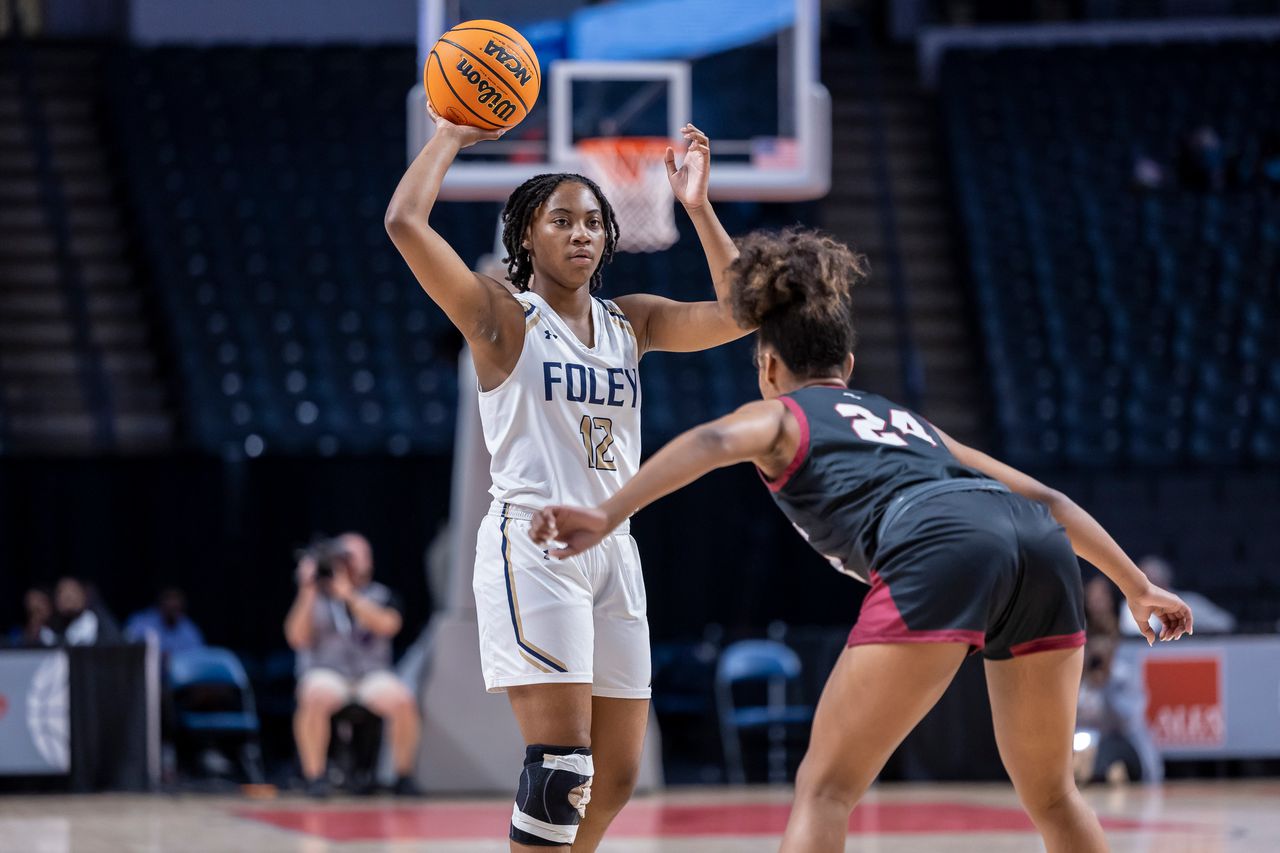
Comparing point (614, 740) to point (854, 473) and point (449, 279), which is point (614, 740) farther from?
point (449, 279)

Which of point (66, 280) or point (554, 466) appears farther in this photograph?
point (66, 280)

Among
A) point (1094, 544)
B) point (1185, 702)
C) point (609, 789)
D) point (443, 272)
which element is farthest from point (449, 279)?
point (1185, 702)

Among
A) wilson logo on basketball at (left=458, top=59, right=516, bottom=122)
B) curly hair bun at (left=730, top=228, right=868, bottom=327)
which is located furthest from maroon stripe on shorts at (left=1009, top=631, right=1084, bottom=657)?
wilson logo on basketball at (left=458, top=59, right=516, bottom=122)

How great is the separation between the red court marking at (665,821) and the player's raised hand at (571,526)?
446cm

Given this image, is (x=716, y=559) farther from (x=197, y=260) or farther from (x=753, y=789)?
(x=197, y=260)

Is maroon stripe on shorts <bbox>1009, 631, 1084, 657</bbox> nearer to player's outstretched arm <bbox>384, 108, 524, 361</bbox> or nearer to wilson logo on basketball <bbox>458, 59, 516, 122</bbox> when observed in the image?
player's outstretched arm <bbox>384, 108, 524, 361</bbox>

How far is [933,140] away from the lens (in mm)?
18266

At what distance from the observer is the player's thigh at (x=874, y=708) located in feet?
11.0

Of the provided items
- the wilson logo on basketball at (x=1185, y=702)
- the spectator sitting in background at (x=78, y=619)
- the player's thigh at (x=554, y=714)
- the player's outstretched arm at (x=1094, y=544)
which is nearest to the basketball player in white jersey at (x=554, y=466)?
the player's thigh at (x=554, y=714)

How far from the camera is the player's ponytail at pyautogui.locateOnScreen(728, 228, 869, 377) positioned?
365 centimetres

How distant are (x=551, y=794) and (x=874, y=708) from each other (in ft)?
3.00

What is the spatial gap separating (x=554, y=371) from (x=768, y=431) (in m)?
0.81

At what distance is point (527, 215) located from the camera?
4344 millimetres

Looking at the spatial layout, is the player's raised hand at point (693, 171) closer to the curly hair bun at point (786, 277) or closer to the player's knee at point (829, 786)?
the curly hair bun at point (786, 277)
